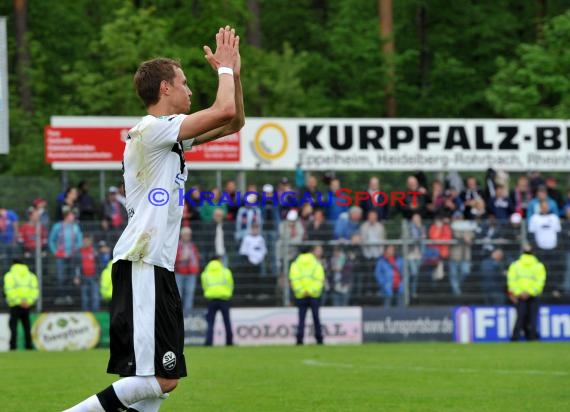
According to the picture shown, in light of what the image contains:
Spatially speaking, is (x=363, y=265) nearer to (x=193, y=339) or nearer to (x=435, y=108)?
(x=193, y=339)

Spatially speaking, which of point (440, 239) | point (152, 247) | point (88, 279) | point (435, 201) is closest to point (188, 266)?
point (88, 279)

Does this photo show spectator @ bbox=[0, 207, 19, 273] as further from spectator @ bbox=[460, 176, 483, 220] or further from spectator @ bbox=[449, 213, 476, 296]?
spectator @ bbox=[460, 176, 483, 220]

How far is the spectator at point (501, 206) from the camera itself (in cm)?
2661

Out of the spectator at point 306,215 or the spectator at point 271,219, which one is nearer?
the spectator at point 271,219

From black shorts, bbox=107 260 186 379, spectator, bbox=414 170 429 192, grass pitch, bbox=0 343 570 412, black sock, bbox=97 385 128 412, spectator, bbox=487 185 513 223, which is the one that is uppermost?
spectator, bbox=414 170 429 192

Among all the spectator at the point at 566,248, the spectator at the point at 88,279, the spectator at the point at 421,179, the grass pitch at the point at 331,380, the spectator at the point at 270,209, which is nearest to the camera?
the grass pitch at the point at 331,380

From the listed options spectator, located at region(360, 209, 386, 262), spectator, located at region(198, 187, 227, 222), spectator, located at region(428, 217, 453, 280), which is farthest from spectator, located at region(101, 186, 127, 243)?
spectator, located at region(428, 217, 453, 280)

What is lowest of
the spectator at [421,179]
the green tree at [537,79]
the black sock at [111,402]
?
the black sock at [111,402]

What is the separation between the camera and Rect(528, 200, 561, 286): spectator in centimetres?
2578

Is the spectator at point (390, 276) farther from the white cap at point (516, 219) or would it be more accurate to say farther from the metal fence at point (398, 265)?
the white cap at point (516, 219)

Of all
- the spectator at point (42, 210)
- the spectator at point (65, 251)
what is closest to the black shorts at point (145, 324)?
the spectator at point (65, 251)

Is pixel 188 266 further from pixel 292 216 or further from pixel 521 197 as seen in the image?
pixel 521 197

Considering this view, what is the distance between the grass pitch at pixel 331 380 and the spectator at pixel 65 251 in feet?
9.59

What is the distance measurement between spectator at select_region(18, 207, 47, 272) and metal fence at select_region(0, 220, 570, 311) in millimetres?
1223
